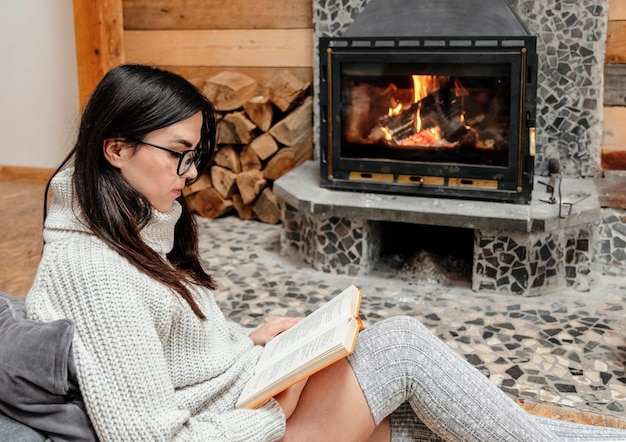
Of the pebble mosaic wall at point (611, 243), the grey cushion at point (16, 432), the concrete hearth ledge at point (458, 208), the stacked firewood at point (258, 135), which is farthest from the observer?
the stacked firewood at point (258, 135)

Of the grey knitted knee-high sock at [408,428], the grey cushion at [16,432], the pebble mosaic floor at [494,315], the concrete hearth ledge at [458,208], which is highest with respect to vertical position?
the grey cushion at [16,432]

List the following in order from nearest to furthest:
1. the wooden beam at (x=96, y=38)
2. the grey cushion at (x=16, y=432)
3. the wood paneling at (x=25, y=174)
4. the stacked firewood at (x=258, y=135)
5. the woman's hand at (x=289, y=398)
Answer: the grey cushion at (x=16, y=432) → the woman's hand at (x=289, y=398) → the stacked firewood at (x=258, y=135) → the wooden beam at (x=96, y=38) → the wood paneling at (x=25, y=174)

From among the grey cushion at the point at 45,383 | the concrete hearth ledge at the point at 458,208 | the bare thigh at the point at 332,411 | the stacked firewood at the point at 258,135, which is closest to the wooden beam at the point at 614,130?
the concrete hearth ledge at the point at 458,208

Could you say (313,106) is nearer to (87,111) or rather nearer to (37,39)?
(37,39)

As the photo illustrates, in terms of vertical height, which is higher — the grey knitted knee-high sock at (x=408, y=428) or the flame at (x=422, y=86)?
the flame at (x=422, y=86)

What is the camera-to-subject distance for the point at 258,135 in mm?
3600

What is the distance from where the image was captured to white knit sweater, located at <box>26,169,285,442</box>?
1.13m

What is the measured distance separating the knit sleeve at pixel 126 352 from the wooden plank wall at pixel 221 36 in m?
2.47

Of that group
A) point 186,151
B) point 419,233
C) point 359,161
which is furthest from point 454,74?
point 186,151

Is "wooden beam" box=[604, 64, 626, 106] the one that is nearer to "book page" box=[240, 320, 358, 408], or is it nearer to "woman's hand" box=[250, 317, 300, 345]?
"woman's hand" box=[250, 317, 300, 345]

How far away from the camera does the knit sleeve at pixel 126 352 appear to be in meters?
1.13

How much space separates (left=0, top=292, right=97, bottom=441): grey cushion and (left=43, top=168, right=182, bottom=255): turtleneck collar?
0.62ft

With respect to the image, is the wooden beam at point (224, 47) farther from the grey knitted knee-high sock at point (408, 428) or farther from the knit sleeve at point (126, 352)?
the knit sleeve at point (126, 352)

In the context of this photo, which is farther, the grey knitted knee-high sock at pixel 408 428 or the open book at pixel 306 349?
the grey knitted knee-high sock at pixel 408 428
